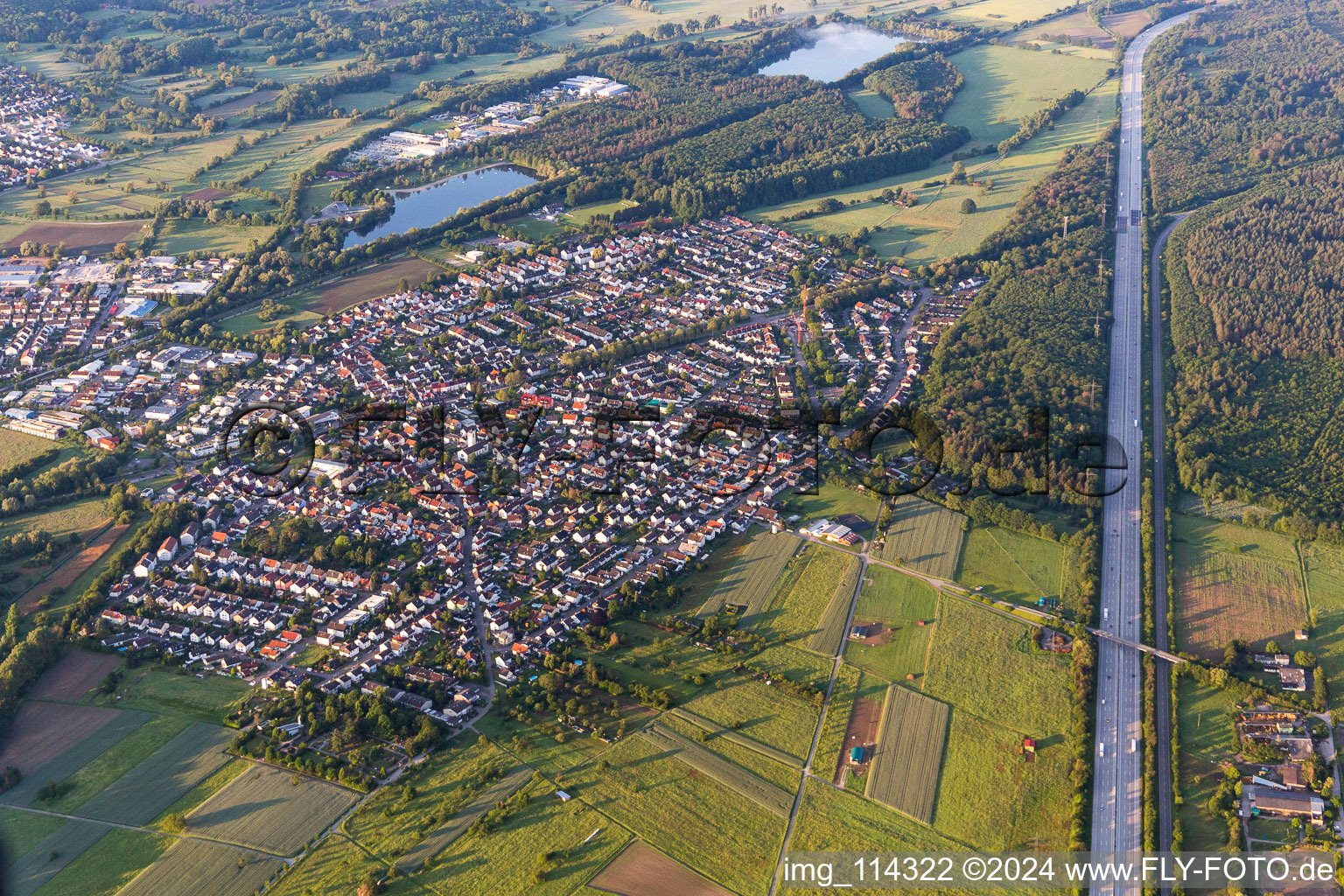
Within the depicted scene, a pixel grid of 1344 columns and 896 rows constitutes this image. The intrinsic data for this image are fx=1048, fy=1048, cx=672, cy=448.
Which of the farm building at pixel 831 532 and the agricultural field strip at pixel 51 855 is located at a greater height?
the agricultural field strip at pixel 51 855

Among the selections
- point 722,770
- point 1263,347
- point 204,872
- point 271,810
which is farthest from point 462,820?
point 1263,347

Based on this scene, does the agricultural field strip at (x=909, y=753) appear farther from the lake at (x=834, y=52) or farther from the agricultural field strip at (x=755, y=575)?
the lake at (x=834, y=52)

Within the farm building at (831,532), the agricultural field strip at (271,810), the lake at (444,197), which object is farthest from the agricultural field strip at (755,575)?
the lake at (444,197)

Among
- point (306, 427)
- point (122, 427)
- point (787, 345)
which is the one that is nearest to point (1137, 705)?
point (787, 345)

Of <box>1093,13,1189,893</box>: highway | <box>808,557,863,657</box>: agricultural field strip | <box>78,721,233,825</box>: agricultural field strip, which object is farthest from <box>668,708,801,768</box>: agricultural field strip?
<box>78,721,233,825</box>: agricultural field strip

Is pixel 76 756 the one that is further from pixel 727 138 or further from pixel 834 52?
pixel 834 52

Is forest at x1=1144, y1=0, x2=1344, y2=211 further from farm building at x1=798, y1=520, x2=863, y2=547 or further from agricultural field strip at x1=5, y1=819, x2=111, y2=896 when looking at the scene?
agricultural field strip at x1=5, y1=819, x2=111, y2=896
